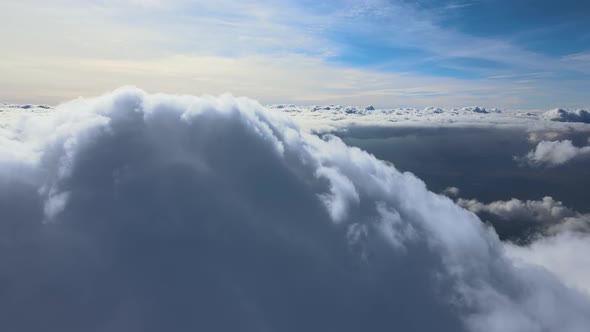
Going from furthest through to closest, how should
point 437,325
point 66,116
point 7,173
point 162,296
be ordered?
1. point 437,325
2. point 66,116
3. point 7,173
4. point 162,296

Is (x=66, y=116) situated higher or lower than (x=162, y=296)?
higher

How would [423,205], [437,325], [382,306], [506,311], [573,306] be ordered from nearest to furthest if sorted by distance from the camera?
1. [382,306]
2. [437,325]
3. [506,311]
4. [423,205]
5. [573,306]

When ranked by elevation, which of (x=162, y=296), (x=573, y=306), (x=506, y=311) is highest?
(x=162, y=296)

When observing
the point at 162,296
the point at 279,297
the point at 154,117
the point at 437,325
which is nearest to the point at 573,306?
the point at 437,325

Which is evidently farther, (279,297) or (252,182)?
(252,182)

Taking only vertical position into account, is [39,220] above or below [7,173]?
below

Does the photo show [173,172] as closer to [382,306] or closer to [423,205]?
[382,306]

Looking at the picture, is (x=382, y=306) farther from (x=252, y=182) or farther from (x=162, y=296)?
(x=162, y=296)

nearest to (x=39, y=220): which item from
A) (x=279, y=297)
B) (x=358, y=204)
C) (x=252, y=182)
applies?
(x=252, y=182)

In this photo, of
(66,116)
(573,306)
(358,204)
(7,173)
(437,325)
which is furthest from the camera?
(573,306)
